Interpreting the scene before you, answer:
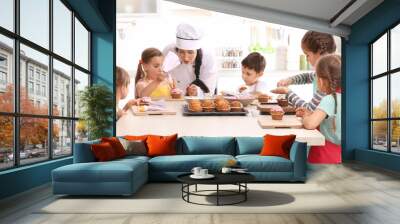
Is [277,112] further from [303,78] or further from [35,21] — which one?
[35,21]

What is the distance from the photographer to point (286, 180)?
256 inches

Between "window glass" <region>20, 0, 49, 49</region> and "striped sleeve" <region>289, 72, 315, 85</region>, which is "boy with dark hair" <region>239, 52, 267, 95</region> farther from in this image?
"window glass" <region>20, 0, 49, 49</region>

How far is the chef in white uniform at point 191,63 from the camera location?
32.6 ft

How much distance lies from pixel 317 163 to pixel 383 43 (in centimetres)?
314

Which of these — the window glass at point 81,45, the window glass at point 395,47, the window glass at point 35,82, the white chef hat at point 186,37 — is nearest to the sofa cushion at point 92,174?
the window glass at point 35,82

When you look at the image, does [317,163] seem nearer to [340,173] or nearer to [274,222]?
[340,173]

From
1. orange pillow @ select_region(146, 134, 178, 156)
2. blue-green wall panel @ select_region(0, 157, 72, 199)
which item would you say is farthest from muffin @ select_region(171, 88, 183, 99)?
blue-green wall panel @ select_region(0, 157, 72, 199)

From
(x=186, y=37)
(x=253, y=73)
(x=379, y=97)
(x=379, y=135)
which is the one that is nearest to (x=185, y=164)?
(x=253, y=73)

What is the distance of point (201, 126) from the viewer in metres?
9.94

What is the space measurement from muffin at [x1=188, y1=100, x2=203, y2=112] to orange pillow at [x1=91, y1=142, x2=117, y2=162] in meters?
3.84

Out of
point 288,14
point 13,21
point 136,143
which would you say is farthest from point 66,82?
point 288,14

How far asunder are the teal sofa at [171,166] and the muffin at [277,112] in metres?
2.57

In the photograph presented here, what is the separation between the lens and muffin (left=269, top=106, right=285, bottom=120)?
9.88 metres

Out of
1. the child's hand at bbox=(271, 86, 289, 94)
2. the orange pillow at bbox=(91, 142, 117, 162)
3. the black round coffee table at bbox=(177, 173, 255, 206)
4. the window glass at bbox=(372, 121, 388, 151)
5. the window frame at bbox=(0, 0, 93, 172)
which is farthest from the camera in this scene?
the child's hand at bbox=(271, 86, 289, 94)
